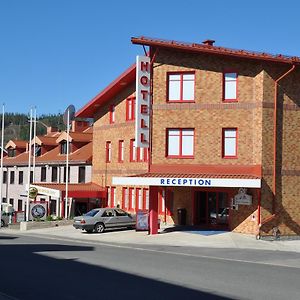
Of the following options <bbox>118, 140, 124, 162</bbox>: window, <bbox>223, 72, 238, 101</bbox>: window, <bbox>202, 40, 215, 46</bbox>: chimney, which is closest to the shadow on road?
<bbox>223, 72, 238, 101</bbox>: window

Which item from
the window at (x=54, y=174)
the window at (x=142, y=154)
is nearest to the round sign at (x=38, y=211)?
the window at (x=54, y=174)

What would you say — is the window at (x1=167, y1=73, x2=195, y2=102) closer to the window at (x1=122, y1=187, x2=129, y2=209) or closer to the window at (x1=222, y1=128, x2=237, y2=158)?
the window at (x1=222, y1=128, x2=237, y2=158)

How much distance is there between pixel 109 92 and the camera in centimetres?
4084

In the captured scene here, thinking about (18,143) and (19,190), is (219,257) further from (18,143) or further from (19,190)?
(18,143)

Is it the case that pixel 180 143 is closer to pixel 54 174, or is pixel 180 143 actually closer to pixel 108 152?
pixel 108 152

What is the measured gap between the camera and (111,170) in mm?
42469

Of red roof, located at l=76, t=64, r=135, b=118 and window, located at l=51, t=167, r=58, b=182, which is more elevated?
red roof, located at l=76, t=64, r=135, b=118

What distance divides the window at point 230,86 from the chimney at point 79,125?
29339 millimetres

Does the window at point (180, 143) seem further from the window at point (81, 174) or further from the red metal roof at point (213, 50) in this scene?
the window at point (81, 174)

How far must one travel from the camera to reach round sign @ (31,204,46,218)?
146 feet

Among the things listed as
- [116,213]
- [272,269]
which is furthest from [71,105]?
[272,269]

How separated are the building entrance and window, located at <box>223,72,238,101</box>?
536cm

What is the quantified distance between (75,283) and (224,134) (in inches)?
767

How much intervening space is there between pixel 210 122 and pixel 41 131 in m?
160
